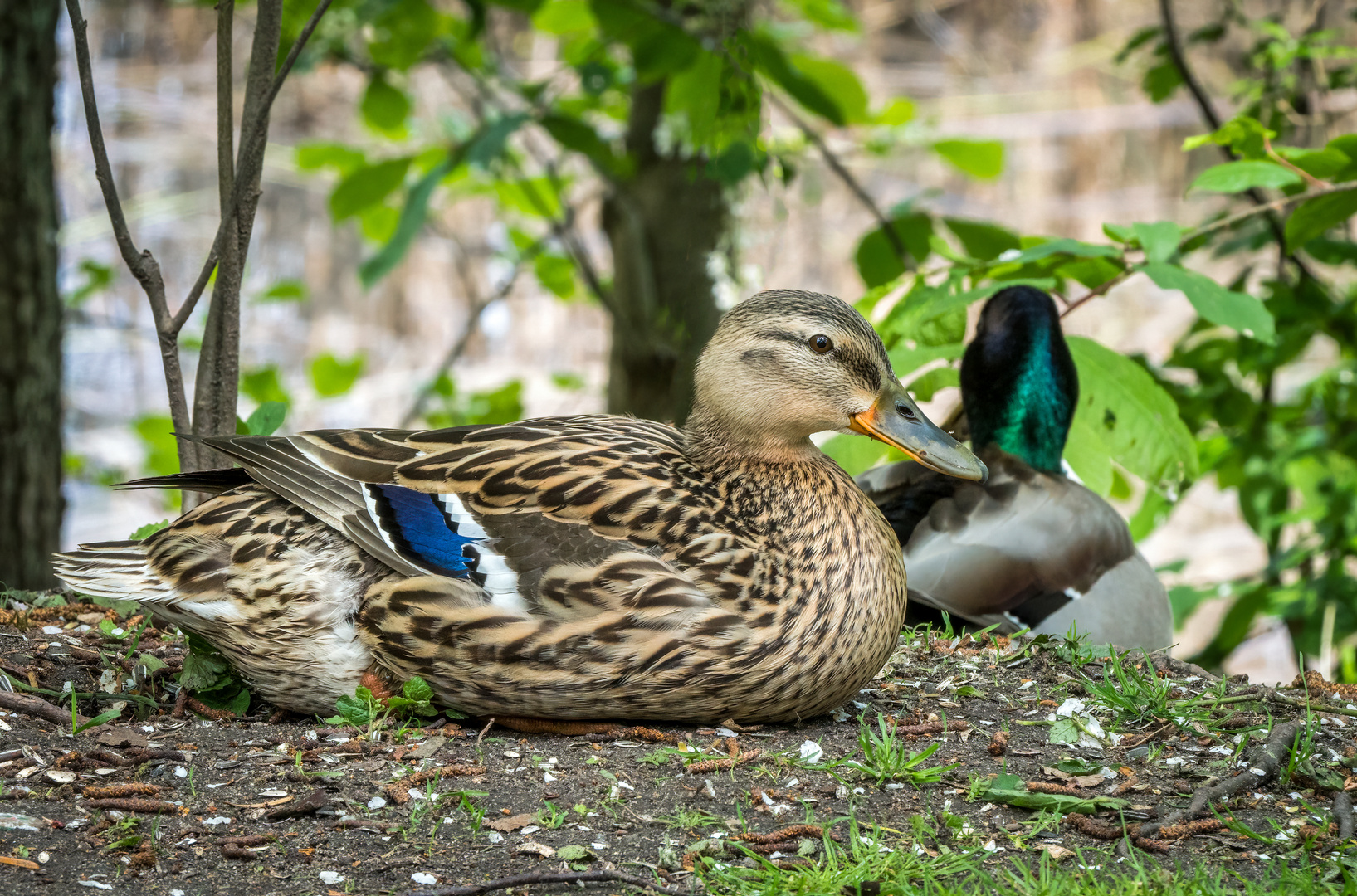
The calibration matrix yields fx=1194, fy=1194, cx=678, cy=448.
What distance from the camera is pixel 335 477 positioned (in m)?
2.92

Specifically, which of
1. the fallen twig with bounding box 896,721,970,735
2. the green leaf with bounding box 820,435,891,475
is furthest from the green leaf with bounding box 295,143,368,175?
the fallen twig with bounding box 896,721,970,735

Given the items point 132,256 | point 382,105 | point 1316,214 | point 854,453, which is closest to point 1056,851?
point 854,453

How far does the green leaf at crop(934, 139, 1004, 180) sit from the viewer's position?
18.5ft

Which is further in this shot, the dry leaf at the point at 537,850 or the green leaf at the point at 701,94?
the green leaf at the point at 701,94

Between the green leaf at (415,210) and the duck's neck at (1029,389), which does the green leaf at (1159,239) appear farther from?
the green leaf at (415,210)

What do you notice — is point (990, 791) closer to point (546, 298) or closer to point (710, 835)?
point (710, 835)

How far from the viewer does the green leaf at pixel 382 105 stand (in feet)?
18.5

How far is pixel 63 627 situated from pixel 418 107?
7.66 meters

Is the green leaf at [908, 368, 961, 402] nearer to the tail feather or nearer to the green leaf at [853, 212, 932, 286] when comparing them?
the green leaf at [853, 212, 932, 286]

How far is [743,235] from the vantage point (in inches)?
228

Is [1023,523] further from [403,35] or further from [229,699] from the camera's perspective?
[403,35]

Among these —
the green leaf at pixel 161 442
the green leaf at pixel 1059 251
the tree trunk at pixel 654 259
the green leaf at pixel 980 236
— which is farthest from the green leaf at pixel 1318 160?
the green leaf at pixel 161 442

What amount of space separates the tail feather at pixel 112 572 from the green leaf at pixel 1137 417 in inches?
113

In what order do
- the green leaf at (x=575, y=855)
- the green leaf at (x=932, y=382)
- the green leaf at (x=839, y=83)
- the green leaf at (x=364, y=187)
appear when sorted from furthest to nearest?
the green leaf at (x=839, y=83) < the green leaf at (x=364, y=187) < the green leaf at (x=932, y=382) < the green leaf at (x=575, y=855)
